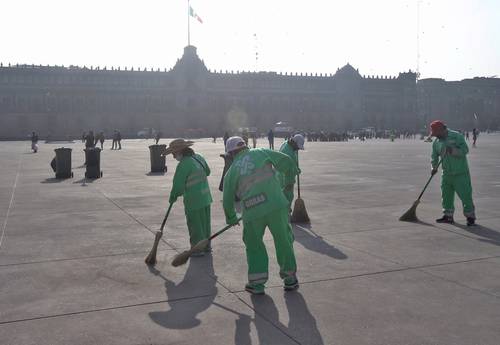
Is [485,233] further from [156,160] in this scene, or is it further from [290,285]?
[156,160]

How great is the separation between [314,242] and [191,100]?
10275 cm

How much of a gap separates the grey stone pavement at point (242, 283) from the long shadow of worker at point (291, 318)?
2 cm

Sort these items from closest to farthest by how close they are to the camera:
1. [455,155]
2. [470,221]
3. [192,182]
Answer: [192,182]
[470,221]
[455,155]

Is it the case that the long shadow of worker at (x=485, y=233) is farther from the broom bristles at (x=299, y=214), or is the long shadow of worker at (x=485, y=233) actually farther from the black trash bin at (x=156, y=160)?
the black trash bin at (x=156, y=160)

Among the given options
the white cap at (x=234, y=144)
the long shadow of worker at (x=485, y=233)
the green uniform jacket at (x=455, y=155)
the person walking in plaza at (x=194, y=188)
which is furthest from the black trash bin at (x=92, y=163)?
the white cap at (x=234, y=144)

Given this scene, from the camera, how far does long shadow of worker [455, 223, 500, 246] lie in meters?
7.55

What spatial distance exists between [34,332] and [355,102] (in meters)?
122

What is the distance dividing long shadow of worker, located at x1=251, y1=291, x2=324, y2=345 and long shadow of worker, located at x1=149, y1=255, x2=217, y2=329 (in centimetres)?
48

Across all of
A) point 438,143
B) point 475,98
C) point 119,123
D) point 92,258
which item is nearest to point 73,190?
point 92,258

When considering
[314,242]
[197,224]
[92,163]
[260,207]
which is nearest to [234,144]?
[260,207]

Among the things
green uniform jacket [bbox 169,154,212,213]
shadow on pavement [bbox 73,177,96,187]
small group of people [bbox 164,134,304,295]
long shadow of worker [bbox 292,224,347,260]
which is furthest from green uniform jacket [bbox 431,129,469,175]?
shadow on pavement [bbox 73,177,96,187]

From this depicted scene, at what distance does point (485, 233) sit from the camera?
803 centimetres

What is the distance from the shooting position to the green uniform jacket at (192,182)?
22.2ft

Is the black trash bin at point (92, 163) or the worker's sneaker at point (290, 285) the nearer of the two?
the worker's sneaker at point (290, 285)
